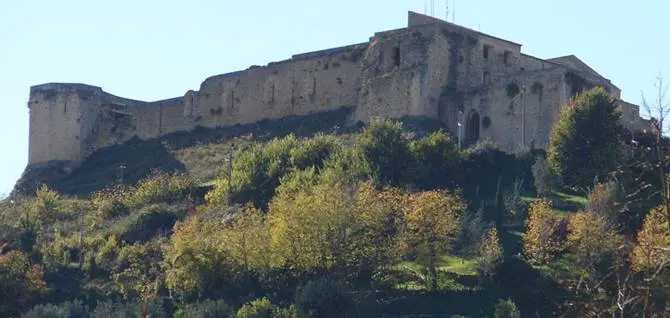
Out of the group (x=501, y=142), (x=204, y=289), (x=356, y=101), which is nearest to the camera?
(x=204, y=289)

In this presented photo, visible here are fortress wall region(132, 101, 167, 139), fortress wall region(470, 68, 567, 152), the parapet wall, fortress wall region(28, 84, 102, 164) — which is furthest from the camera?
fortress wall region(28, 84, 102, 164)

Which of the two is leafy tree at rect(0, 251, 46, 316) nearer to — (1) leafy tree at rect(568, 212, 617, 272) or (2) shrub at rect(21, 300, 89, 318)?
(2) shrub at rect(21, 300, 89, 318)

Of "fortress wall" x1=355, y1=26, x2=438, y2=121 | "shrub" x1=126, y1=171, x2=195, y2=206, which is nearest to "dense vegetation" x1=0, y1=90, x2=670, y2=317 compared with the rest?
"shrub" x1=126, y1=171, x2=195, y2=206

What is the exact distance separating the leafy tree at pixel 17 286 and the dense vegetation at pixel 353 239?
0.13ft

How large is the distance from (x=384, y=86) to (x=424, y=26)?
234 cm

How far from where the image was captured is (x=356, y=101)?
164 ft

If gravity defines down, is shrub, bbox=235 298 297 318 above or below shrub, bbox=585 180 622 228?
below

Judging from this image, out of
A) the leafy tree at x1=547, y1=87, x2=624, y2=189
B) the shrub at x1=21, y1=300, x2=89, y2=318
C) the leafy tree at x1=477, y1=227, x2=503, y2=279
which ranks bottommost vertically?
the shrub at x1=21, y1=300, x2=89, y2=318

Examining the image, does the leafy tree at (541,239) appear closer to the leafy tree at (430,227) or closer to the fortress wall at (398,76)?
the leafy tree at (430,227)

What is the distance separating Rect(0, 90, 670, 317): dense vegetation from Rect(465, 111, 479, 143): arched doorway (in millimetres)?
1990

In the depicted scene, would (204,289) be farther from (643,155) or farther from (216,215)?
(643,155)

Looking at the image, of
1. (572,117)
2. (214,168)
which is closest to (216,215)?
(214,168)

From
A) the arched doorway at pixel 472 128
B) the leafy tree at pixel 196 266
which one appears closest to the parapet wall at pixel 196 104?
the arched doorway at pixel 472 128

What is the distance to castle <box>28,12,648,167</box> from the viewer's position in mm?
45438
